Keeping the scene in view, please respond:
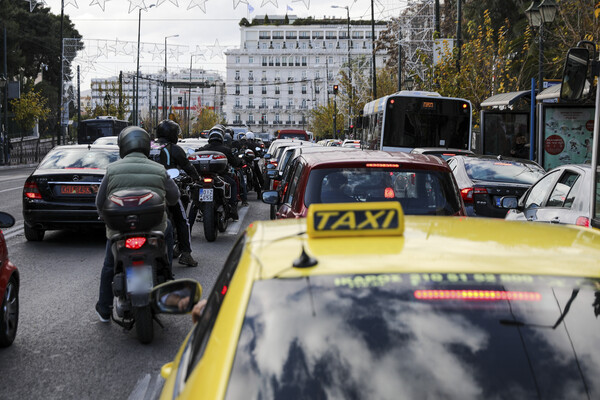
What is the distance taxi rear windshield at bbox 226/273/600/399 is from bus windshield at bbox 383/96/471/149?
2275 cm

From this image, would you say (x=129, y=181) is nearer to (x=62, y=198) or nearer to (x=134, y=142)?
(x=134, y=142)

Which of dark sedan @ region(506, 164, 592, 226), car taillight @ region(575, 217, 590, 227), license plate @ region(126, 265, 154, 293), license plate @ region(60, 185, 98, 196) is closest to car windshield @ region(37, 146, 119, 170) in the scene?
license plate @ region(60, 185, 98, 196)

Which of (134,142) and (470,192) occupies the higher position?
(134,142)

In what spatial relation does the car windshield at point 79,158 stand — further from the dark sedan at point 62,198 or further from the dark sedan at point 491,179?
the dark sedan at point 491,179

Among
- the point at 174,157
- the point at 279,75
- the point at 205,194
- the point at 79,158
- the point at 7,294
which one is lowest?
the point at 7,294

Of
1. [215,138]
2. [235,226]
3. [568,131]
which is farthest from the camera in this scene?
[568,131]

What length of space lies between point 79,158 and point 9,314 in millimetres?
7095

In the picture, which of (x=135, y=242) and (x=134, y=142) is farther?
(x=134, y=142)

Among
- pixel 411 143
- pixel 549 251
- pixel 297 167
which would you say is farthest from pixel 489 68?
pixel 549 251

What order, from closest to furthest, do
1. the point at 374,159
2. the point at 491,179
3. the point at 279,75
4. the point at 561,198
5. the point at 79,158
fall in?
the point at 374,159 < the point at 561,198 < the point at 79,158 < the point at 491,179 < the point at 279,75

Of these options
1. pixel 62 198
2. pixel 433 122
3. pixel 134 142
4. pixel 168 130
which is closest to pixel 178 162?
pixel 168 130

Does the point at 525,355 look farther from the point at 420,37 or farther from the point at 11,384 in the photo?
the point at 420,37

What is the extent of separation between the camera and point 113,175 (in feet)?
23.3

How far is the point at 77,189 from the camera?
12.9m
